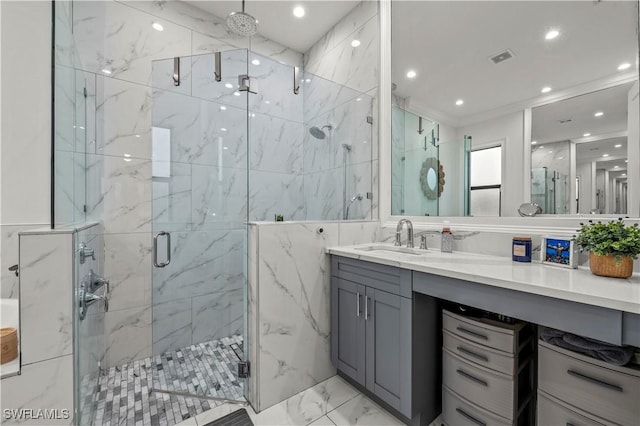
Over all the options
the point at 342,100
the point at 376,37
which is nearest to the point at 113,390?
the point at 342,100

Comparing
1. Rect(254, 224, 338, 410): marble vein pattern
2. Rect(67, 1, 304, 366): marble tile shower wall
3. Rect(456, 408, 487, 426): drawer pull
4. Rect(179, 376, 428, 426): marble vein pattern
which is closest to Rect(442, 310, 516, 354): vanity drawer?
Rect(456, 408, 487, 426): drawer pull

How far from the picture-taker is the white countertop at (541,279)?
0.84 metres

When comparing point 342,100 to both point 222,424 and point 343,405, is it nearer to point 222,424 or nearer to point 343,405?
point 343,405

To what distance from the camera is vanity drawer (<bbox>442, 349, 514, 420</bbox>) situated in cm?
118

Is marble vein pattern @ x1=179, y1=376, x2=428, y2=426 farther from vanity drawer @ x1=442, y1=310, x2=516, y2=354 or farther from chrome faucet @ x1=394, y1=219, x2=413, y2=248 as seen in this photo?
chrome faucet @ x1=394, y1=219, x2=413, y2=248

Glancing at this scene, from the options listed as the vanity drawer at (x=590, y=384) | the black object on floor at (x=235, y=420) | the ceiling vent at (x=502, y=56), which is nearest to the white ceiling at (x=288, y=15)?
the ceiling vent at (x=502, y=56)

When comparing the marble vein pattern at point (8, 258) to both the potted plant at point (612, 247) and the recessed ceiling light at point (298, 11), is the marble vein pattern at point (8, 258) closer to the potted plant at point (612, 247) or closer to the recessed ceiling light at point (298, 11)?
the recessed ceiling light at point (298, 11)

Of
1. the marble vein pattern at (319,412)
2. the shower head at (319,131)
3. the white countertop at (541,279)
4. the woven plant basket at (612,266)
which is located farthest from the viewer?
the shower head at (319,131)

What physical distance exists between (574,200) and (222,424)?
2.24m

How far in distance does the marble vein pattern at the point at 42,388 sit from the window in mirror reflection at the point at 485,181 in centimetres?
222

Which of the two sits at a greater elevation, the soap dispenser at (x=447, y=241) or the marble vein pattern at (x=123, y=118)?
the marble vein pattern at (x=123, y=118)

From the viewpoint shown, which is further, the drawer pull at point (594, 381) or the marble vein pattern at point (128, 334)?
the marble vein pattern at point (128, 334)

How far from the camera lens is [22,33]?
5.38ft

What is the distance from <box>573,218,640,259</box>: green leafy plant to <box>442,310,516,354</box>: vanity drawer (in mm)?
506
